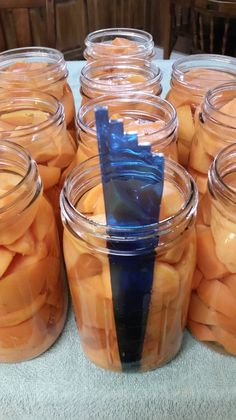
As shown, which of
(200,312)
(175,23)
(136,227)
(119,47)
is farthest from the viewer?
(175,23)

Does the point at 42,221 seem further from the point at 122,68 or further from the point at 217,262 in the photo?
the point at 122,68

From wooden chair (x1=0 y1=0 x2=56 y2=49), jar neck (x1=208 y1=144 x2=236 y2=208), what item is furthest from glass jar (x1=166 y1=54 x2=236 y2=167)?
wooden chair (x1=0 y1=0 x2=56 y2=49)

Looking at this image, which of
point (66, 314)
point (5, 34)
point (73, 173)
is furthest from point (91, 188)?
point (5, 34)

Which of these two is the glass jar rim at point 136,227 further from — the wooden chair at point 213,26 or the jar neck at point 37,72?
the wooden chair at point 213,26

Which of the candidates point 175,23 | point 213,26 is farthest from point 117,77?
point 175,23

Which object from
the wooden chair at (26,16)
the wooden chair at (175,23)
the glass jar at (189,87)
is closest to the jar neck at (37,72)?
the glass jar at (189,87)

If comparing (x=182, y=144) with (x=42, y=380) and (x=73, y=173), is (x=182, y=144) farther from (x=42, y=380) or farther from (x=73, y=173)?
(x=42, y=380)
